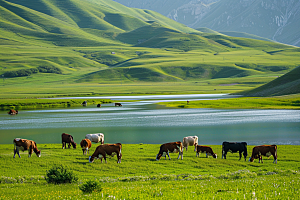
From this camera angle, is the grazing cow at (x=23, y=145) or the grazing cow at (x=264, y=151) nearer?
the grazing cow at (x=264, y=151)

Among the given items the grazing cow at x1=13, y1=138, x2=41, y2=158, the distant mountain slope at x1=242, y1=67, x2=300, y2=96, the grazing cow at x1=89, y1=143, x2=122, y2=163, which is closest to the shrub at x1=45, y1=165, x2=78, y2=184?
the grazing cow at x1=89, y1=143, x2=122, y2=163

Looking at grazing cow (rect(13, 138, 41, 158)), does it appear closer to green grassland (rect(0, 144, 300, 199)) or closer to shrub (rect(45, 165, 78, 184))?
green grassland (rect(0, 144, 300, 199))

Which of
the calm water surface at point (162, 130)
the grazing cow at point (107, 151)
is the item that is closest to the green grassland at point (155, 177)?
the grazing cow at point (107, 151)

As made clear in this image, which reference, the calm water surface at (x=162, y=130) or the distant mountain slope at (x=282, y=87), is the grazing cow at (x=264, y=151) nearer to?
the calm water surface at (x=162, y=130)

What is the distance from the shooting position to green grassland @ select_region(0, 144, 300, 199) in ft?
41.5

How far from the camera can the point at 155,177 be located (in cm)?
1922

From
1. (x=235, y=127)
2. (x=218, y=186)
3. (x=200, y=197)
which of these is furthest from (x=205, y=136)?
(x=200, y=197)

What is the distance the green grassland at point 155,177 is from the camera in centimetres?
1265

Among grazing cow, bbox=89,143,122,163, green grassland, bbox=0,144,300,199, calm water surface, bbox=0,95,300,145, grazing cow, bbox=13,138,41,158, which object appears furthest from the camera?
calm water surface, bbox=0,95,300,145

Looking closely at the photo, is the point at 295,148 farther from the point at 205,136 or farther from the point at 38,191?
the point at 38,191

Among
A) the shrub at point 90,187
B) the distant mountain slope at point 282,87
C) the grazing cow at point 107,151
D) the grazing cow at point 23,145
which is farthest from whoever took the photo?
the distant mountain slope at point 282,87

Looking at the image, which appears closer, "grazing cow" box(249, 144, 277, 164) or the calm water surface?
"grazing cow" box(249, 144, 277, 164)

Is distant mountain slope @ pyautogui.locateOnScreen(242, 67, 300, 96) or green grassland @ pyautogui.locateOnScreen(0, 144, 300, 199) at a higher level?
distant mountain slope @ pyautogui.locateOnScreen(242, 67, 300, 96)

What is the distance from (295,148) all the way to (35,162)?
77.4ft
